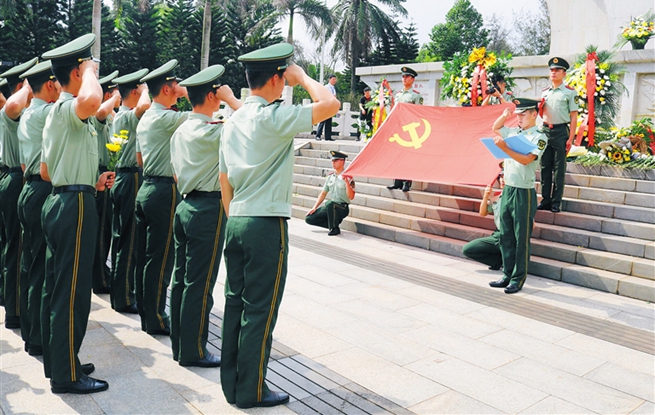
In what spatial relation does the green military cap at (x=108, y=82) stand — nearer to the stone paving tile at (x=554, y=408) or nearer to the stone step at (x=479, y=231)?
the stone paving tile at (x=554, y=408)

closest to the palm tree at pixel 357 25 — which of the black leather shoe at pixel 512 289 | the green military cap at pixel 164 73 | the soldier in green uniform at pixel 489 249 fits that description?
the soldier in green uniform at pixel 489 249

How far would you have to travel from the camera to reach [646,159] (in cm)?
813

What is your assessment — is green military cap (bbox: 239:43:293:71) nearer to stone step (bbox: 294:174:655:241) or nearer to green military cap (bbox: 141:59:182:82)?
green military cap (bbox: 141:59:182:82)

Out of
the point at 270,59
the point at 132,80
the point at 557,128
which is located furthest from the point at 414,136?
the point at 270,59

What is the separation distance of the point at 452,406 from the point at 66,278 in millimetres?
2464

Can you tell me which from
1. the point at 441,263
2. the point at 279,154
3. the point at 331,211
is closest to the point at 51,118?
the point at 279,154

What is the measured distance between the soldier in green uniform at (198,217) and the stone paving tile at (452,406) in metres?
1.44

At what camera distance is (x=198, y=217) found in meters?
3.84

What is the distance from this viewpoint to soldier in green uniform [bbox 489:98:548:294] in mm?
6105

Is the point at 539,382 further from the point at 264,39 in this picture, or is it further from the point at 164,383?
the point at 264,39

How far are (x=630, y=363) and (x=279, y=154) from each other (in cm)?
314

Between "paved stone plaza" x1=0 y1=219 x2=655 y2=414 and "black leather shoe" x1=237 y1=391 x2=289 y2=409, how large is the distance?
4 cm

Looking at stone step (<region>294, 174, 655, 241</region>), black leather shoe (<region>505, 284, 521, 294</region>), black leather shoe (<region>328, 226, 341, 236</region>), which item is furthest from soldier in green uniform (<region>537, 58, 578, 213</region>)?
black leather shoe (<region>328, 226, 341, 236</region>)

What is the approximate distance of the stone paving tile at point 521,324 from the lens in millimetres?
4911
